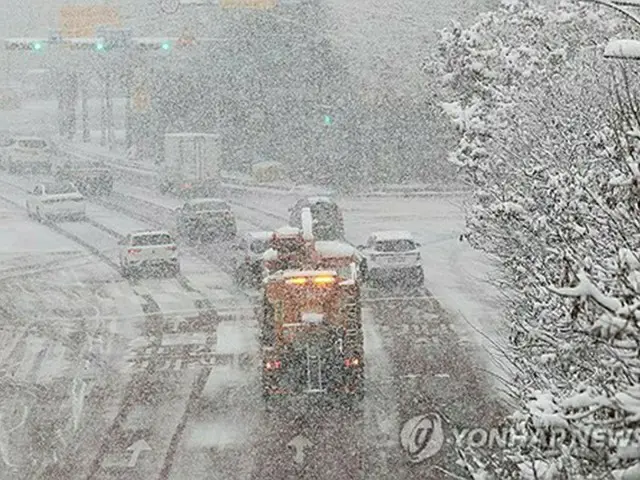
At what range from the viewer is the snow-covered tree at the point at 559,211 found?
706 cm

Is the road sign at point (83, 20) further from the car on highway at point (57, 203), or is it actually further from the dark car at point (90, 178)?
the car on highway at point (57, 203)

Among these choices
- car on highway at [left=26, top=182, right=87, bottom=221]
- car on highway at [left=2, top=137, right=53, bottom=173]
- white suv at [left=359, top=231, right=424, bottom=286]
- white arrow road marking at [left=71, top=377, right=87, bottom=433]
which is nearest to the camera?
white arrow road marking at [left=71, top=377, right=87, bottom=433]

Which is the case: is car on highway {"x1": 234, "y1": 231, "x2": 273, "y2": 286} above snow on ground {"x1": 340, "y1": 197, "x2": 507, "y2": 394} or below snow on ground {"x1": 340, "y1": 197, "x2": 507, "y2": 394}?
above

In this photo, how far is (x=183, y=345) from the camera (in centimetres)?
2809

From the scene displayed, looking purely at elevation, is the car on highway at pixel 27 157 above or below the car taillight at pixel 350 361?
below

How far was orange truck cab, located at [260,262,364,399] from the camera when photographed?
22.2 m

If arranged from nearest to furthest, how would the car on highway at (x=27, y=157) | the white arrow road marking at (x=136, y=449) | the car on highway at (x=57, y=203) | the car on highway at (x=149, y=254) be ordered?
1. the white arrow road marking at (x=136, y=449)
2. the car on highway at (x=149, y=254)
3. the car on highway at (x=57, y=203)
4. the car on highway at (x=27, y=157)

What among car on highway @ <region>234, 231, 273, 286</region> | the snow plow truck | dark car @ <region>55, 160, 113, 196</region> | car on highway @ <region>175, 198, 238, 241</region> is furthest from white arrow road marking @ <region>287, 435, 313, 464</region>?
dark car @ <region>55, 160, 113, 196</region>

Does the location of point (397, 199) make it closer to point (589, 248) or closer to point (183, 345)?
point (183, 345)

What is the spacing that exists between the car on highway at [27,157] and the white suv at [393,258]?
36.9m

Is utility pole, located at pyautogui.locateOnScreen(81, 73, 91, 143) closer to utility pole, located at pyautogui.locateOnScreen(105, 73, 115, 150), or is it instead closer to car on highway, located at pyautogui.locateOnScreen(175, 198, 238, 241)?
utility pole, located at pyautogui.locateOnScreen(105, 73, 115, 150)

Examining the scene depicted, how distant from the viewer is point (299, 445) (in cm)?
2042

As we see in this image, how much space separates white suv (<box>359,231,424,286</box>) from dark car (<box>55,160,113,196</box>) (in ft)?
86.5

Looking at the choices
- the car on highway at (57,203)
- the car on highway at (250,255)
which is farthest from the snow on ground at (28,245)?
the car on highway at (250,255)
